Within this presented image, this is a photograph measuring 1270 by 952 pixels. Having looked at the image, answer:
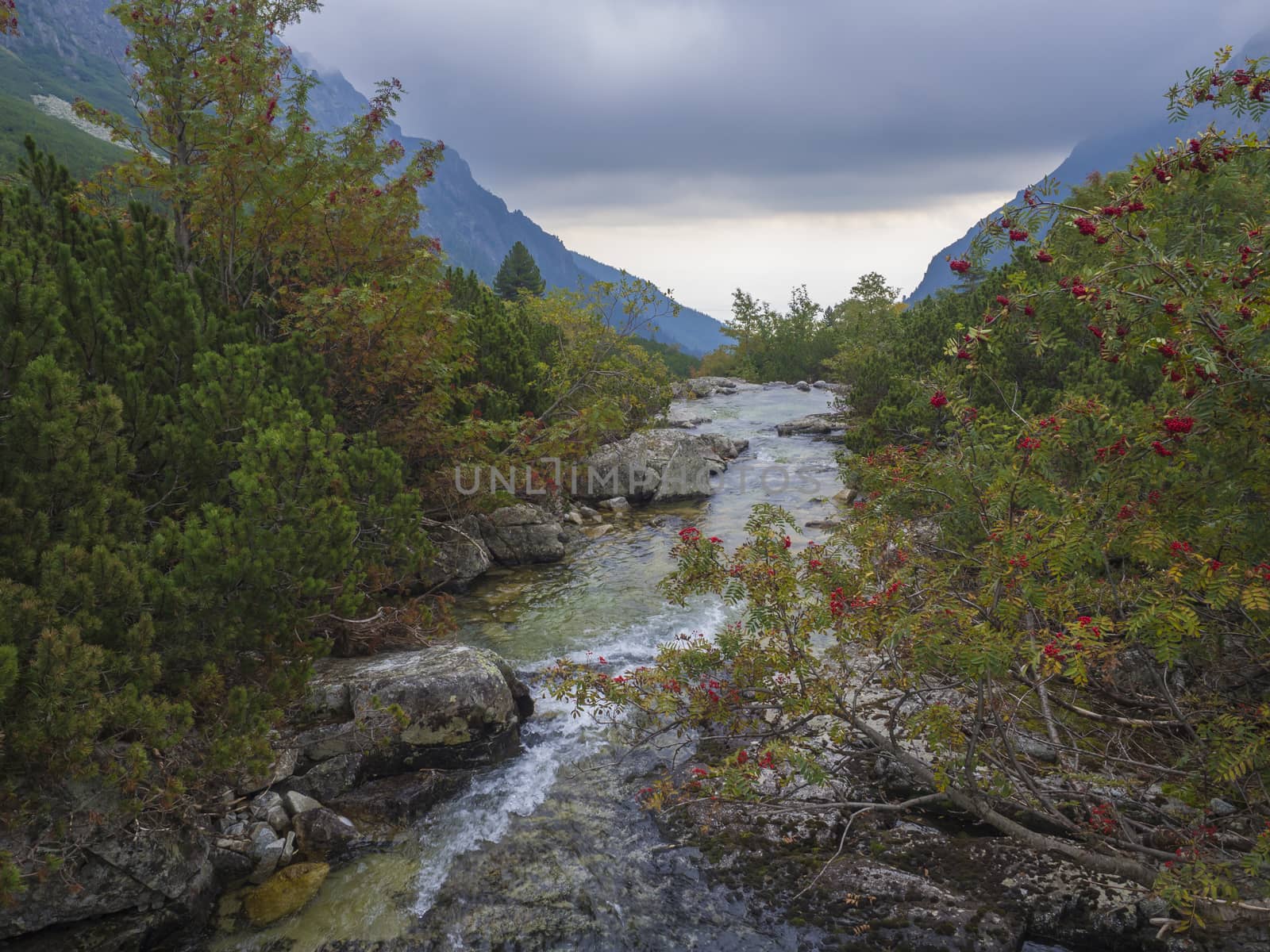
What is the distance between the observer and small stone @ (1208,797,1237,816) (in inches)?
203

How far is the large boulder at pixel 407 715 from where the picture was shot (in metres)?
7.05

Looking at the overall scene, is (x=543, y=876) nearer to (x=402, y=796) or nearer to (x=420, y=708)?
(x=402, y=796)

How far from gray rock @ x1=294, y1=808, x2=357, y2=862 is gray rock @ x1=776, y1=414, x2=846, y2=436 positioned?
94.2 ft

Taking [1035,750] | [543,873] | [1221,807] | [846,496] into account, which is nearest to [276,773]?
[543,873]

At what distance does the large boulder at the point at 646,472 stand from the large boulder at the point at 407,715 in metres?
11.0

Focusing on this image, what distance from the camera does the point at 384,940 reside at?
516cm

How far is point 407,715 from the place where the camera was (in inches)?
291

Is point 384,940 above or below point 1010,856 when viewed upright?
below

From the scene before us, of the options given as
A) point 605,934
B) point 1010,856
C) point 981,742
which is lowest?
point 605,934

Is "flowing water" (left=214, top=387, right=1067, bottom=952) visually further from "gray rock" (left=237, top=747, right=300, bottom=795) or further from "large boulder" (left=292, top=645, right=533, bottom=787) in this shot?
"gray rock" (left=237, top=747, right=300, bottom=795)

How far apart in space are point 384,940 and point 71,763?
259cm

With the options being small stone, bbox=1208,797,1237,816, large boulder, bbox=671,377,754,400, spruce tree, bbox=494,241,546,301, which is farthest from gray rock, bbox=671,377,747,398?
small stone, bbox=1208,797,1237,816

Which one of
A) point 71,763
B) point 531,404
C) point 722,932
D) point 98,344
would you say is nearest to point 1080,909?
point 722,932

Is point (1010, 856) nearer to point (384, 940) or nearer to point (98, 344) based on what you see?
point (384, 940)
